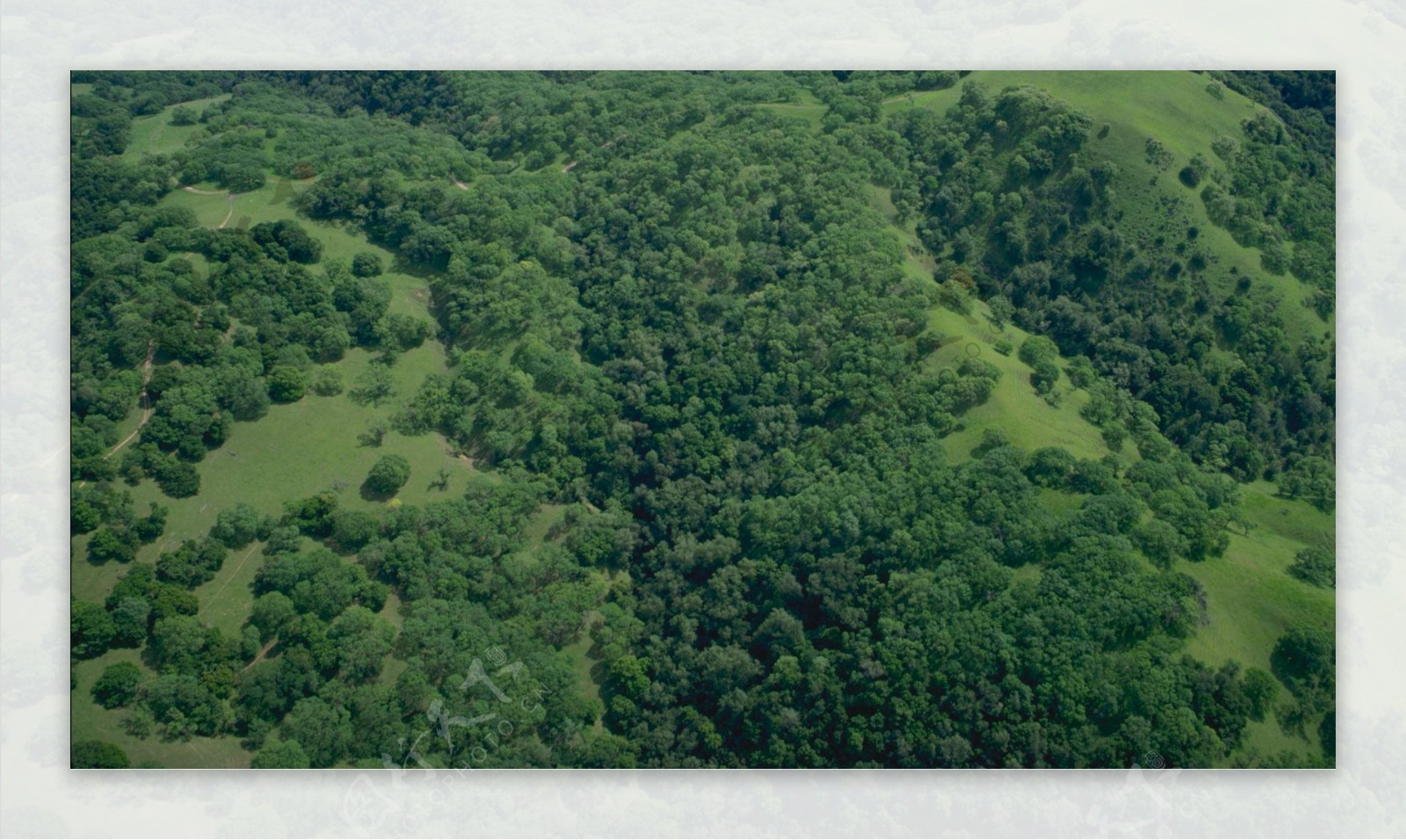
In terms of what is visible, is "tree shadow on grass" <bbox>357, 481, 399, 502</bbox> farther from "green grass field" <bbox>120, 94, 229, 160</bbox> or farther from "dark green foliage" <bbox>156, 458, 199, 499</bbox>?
"green grass field" <bbox>120, 94, 229, 160</bbox>

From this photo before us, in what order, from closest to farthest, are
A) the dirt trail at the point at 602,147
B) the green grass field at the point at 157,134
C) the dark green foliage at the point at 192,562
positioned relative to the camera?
1. the dark green foliage at the point at 192,562
2. the green grass field at the point at 157,134
3. the dirt trail at the point at 602,147

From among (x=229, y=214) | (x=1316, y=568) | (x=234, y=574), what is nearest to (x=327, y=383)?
(x=234, y=574)

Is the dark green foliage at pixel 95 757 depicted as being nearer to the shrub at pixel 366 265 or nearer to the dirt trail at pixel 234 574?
the dirt trail at pixel 234 574

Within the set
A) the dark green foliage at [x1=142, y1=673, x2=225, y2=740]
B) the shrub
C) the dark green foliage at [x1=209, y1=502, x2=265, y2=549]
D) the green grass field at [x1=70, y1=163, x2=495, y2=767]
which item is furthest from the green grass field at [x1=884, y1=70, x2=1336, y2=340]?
the dark green foliage at [x1=142, y1=673, x2=225, y2=740]

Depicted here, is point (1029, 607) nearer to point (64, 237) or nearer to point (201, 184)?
point (64, 237)

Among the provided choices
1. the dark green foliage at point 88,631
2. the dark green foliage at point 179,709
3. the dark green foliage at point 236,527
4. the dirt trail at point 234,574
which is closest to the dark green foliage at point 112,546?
the dark green foliage at point 88,631

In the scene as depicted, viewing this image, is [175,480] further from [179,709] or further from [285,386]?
[179,709]
